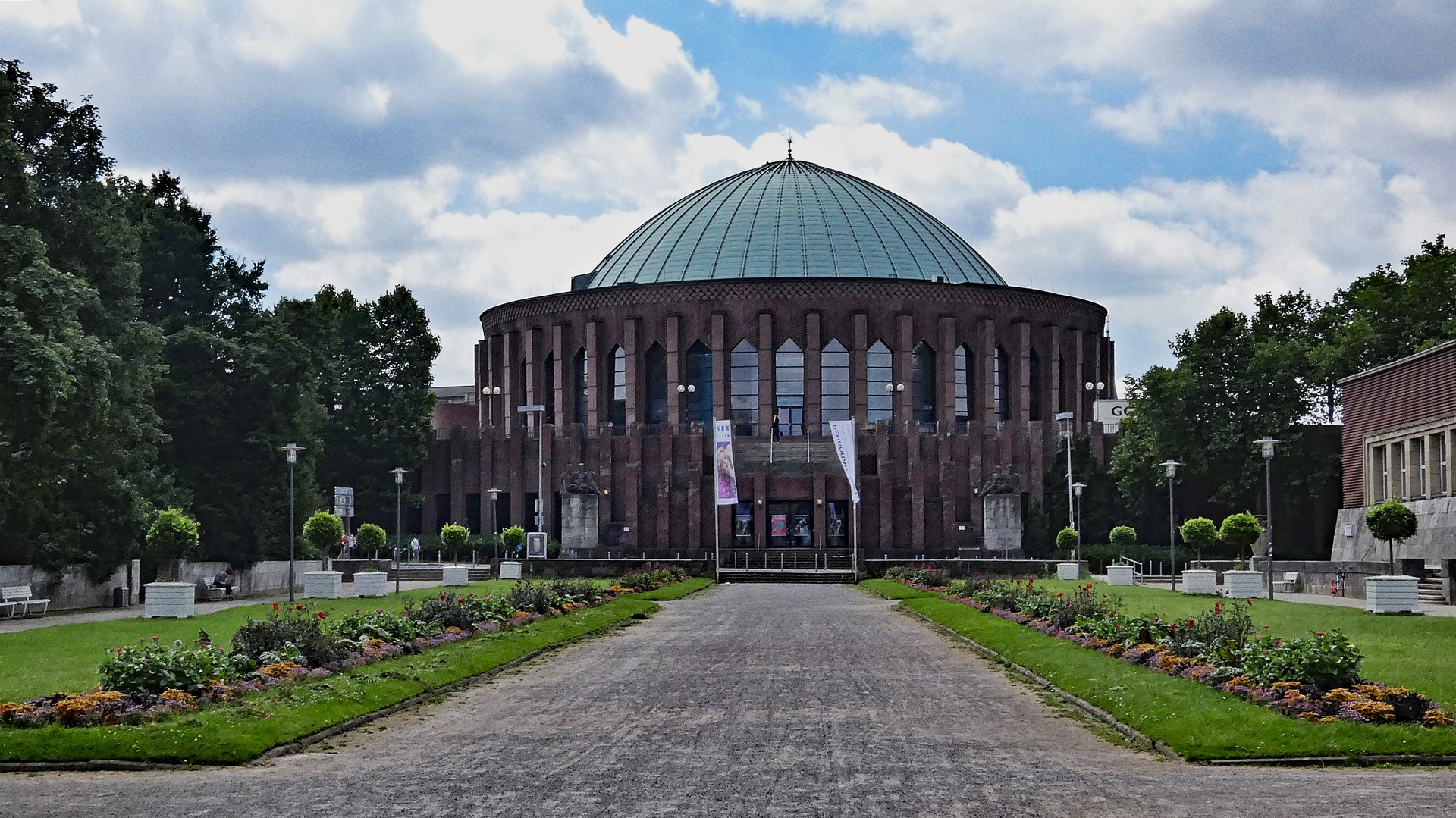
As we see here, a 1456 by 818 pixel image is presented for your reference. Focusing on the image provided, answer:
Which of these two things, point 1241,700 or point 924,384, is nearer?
point 1241,700

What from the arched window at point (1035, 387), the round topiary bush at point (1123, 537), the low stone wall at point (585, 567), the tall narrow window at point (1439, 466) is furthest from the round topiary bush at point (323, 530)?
the arched window at point (1035, 387)

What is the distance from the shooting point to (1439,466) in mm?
Answer: 49875

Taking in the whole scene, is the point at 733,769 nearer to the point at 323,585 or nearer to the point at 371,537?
the point at 323,585

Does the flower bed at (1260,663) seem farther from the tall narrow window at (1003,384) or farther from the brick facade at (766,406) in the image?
the tall narrow window at (1003,384)

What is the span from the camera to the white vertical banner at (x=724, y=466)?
67.2 meters

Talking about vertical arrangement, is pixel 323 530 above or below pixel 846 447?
below

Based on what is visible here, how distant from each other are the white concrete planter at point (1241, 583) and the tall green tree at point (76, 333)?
28982mm

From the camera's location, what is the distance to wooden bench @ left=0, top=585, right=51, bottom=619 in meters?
35.7

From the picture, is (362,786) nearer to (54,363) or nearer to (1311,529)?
(54,363)

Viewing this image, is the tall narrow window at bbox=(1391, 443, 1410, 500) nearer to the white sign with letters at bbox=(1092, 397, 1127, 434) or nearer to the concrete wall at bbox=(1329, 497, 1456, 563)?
the concrete wall at bbox=(1329, 497, 1456, 563)

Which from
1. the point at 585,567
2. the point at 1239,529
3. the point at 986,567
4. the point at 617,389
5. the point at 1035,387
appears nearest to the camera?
the point at 1239,529

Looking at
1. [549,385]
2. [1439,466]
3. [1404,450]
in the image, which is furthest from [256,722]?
[549,385]

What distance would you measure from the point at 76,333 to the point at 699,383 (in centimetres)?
5858

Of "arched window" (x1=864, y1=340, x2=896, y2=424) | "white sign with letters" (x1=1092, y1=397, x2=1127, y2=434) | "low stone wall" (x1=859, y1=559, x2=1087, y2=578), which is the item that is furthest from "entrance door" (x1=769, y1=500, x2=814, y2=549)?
"white sign with letters" (x1=1092, y1=397, x2=1127, y2=434)
